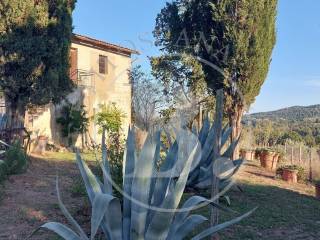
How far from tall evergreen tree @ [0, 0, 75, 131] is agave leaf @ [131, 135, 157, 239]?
374 inches

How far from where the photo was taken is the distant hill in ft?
82.1

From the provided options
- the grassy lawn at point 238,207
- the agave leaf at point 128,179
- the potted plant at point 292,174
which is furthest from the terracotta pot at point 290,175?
the agave leaf at point 128,179

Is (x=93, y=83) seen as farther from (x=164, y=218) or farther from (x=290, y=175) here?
(x=164, y=218)

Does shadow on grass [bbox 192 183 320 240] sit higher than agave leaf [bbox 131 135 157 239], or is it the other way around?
agave leaf [bbox 131 135 157 239]

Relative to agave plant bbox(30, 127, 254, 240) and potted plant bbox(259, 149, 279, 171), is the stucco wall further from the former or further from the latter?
agave plant bbox(30, 127, 254, 240)

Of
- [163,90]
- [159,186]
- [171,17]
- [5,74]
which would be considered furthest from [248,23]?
[159,186]

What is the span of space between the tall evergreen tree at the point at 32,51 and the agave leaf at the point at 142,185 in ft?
31.2

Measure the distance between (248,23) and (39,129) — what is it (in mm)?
9180

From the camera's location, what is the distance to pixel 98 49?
1914 centimetres

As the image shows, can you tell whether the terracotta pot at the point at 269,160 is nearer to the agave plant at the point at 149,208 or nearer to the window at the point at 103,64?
the agave plant at the point at 149,208

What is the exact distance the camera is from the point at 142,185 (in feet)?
9.82

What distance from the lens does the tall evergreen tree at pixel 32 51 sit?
11.3m

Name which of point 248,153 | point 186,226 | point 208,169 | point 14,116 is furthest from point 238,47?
point 186,226

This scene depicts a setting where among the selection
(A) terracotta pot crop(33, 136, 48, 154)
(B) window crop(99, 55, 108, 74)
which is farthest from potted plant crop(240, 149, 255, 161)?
(B) window crop(99, 55, 108, 74)
